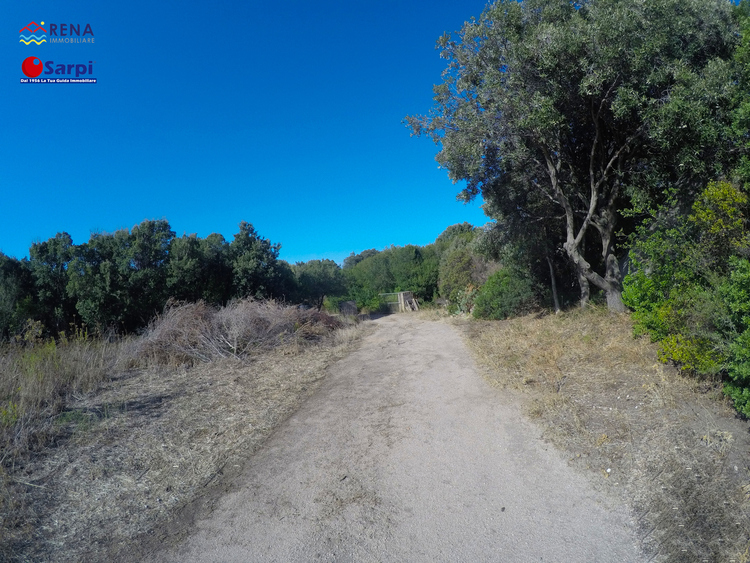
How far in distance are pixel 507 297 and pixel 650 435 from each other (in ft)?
37.2

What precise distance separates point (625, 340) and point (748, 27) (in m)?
5.06

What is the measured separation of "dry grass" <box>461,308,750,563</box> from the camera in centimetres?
303

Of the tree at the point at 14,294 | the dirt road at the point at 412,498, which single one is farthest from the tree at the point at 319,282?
the dirt road at the point at 412,498

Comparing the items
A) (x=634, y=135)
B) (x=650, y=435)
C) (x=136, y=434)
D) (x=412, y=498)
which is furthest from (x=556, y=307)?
(x=136, y=434)

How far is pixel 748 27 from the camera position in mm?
6492

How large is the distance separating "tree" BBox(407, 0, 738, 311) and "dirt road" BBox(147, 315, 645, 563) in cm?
521

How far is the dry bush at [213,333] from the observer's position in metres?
10.0

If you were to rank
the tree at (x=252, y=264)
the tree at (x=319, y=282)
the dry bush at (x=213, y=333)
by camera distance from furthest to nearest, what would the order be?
the tree at (x=319, y=282) < the tree at (x=252, y=264) < the dry bush at (x=213, y=333)

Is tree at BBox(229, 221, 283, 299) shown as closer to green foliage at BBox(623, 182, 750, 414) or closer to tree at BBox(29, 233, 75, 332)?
tree at BBox(29, 233, 75, 332)

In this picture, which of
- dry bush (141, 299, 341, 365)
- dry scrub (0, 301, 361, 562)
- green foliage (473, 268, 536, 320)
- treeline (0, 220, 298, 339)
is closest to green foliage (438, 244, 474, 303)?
green foliage (473, 268, 536, 320)

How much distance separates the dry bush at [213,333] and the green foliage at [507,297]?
734cm

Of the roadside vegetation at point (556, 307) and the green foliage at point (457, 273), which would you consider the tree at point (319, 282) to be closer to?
the green foliage at point (457, 273)

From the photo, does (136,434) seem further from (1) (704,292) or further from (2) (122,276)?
(2) (122,276)

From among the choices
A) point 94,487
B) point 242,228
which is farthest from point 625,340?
point 242,228
